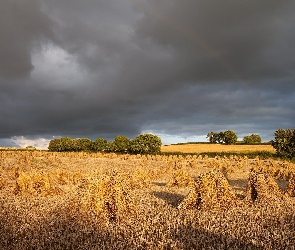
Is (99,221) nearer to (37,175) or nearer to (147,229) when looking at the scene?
(147,229)

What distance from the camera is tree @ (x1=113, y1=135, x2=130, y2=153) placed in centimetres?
9625

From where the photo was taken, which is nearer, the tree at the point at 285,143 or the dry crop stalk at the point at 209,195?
the dry crop stalk at the point at 209,195

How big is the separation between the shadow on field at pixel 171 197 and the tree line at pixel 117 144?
7468cm

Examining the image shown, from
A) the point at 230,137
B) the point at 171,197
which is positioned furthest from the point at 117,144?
the point at 171,197

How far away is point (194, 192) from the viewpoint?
1262cm

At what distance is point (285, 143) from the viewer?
215 ft

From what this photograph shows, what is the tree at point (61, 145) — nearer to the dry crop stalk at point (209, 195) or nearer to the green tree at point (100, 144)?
the green tree at point (100, 144)

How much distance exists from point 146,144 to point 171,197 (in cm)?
7735

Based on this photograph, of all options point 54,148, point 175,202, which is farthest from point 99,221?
point 54,148

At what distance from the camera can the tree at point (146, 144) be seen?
305ft

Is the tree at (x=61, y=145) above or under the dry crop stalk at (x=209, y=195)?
above

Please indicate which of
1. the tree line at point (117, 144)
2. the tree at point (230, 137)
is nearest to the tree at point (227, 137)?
the tree at point (230, 137)

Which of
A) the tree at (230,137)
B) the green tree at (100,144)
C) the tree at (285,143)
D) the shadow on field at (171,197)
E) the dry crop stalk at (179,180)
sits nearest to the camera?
the shadow on field at (171,197)

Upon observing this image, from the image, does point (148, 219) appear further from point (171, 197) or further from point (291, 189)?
point (291, 189)
